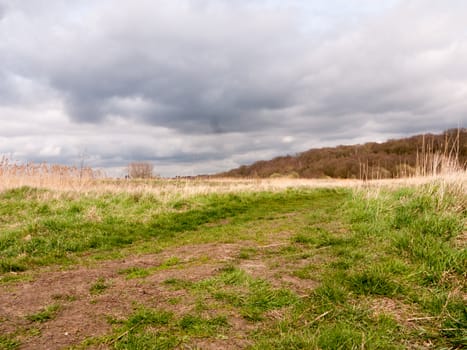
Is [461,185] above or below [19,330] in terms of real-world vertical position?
above

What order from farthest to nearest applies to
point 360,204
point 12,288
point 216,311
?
point 360,204, point 12,288, point 216,311

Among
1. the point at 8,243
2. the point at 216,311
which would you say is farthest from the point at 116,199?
the point at 216,311

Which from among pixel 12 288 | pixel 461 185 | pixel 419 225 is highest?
pixel 461 185

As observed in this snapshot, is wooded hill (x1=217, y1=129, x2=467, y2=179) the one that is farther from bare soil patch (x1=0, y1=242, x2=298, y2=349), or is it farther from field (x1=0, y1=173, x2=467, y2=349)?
bare soil patch (x1=0, y1=242, x2=298, y2=349)

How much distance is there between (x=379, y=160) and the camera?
61281 mm

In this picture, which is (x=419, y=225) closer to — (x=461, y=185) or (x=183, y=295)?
(x=461, y=185)

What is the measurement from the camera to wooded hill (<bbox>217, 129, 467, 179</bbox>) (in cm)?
784

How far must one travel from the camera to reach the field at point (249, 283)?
101 inches

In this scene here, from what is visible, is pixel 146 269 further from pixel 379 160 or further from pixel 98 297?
pixel 379 160

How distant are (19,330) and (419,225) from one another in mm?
5304

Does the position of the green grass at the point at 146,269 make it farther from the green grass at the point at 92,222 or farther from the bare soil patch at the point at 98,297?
the green grass at the point at 92,222

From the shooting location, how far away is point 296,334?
8.17 ft

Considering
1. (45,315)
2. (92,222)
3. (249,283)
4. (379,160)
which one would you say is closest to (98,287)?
(45,315)

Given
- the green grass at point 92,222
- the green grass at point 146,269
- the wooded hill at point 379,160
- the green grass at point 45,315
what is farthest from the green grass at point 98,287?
the wooded hill at point 379,160
